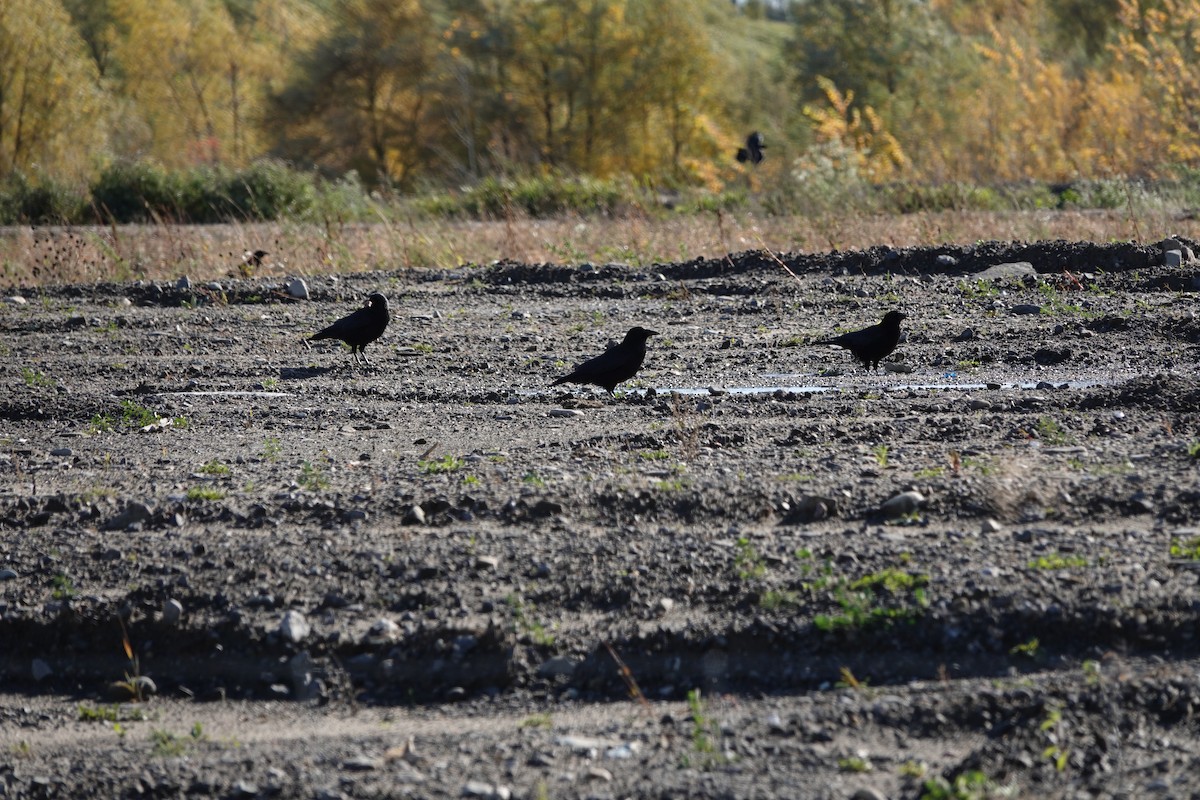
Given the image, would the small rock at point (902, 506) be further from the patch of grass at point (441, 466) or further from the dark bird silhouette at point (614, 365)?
the dark bird silhouette at point (614, 365)

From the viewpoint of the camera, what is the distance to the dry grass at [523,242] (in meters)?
14.5

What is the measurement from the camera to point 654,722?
4055mm

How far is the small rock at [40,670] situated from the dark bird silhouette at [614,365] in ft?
12.8

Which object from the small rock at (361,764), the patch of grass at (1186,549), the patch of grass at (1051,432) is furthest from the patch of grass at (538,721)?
the patch of grass at (1051,432)

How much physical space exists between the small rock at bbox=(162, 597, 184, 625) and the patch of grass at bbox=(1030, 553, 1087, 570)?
3065 mm

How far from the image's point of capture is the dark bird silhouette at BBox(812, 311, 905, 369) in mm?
8453

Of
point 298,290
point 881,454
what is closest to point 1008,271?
point 881,454

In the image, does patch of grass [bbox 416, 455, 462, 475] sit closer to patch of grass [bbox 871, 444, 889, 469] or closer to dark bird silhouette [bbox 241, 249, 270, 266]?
patch of grass [bbox 871, 444, 889, 469]

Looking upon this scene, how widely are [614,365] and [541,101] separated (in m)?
31.0

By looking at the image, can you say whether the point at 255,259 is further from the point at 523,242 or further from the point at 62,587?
the point at 62,587

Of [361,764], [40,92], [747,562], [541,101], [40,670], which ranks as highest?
[40,92]

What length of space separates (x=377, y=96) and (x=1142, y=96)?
23011 mm

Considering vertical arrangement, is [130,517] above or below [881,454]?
below

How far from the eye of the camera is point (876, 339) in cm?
850
